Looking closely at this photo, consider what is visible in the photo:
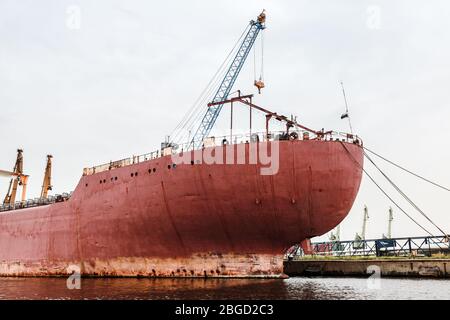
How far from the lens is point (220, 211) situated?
20625 mm

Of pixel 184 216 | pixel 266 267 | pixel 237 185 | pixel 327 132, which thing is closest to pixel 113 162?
pixel 184 216

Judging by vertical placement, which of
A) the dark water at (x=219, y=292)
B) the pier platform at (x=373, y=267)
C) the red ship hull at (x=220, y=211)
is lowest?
the dark water at (x=219, y=292)

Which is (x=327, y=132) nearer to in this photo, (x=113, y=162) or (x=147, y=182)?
(x=147, y=182)

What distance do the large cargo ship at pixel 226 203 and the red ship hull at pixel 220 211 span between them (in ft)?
0.15

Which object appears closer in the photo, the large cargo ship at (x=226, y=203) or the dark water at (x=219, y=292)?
the dark water at (x=219, y=292)

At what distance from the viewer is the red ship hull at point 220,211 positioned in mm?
20125

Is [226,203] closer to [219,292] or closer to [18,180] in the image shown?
[219,292]

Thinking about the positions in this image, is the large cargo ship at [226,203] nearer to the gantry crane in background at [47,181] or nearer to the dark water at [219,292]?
the dark water at [219,292]

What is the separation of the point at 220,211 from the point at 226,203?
509mm

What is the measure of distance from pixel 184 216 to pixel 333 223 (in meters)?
7.38

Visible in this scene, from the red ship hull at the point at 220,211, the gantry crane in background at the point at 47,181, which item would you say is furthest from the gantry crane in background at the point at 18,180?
the red ship hull at the point at 220,211

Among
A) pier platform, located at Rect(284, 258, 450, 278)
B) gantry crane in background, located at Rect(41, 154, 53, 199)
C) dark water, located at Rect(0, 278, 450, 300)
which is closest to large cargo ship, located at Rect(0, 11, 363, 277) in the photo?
dark water, located at Rect(0, 278, 450, 300)

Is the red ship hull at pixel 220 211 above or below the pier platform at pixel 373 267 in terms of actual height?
above

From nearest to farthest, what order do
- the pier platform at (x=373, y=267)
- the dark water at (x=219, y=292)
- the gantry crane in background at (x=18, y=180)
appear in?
the dark water at (x=219, y=292), the pier platform at (x=373, y=267), the gantry crane in background at (x=18, y=180)
